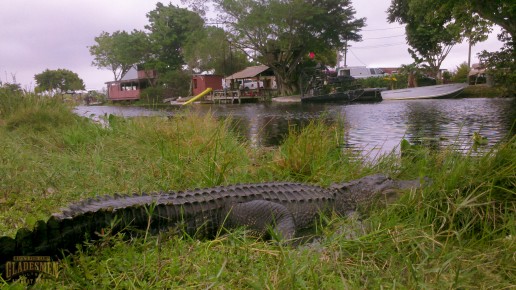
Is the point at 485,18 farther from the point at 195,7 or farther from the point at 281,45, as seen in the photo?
the point at 195,7

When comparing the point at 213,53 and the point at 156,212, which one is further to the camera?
the point at 213,53

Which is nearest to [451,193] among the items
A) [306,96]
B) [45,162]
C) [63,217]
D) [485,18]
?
[63,217]

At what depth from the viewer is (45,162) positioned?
4520mm

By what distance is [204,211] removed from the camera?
9.17ft

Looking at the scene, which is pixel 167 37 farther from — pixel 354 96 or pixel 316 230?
pixel 316 230

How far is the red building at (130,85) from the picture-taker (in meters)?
46.0

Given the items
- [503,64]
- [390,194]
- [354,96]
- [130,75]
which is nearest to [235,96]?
[354,96]

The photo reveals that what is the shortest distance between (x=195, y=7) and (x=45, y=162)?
34992mm

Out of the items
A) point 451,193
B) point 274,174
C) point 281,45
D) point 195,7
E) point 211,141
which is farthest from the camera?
point 195,7

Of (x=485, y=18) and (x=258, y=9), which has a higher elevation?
(x=258, y=9)

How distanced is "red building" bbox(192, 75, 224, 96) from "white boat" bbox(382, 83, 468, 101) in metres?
20.8

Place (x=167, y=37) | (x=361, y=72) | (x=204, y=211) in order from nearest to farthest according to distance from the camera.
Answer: (x=204, y=211), (x=361, y=72), (x=167, y=37)

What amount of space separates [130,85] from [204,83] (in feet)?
42.3

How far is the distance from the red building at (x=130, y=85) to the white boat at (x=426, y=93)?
29118 millimetres
